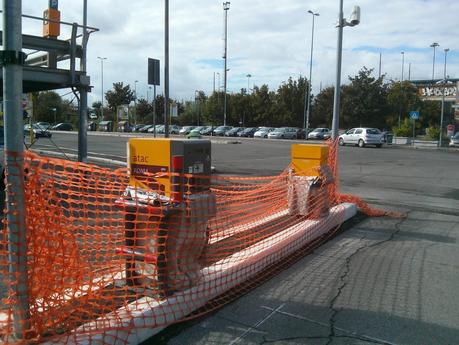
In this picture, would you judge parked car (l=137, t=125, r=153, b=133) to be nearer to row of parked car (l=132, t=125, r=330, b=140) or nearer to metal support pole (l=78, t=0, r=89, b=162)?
row of parked car (l=132, t=125, r=330, b=140)

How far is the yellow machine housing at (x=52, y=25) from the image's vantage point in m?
10.5

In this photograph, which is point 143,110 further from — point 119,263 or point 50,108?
point 119,263

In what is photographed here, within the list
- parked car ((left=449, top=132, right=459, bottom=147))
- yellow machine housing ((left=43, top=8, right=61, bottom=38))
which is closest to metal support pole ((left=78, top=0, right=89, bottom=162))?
yellow machine housing ((left=43, top=8, right=61, bottom=38))

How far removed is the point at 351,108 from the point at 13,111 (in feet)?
198

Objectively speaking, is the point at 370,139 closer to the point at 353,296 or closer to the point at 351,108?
the point at 351,108

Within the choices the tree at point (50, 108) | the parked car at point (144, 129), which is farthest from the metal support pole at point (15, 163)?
the parked car at point (144, 129)

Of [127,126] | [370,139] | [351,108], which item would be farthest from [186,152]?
[127,126]

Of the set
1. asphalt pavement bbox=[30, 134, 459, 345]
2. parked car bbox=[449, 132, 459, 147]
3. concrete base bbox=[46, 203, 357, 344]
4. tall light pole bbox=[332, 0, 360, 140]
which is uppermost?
tall light pole bbox=[332, 0, 360, 140]

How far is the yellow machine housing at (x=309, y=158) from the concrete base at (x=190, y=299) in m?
1.20

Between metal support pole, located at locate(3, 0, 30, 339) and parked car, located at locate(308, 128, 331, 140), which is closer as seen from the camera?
metal support pole, located at locate(3, 0, 30, 339)

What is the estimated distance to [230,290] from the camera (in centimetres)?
460

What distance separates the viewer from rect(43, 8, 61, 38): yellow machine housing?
34.4 ft

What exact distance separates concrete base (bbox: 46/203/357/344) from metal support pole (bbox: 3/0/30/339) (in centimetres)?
46

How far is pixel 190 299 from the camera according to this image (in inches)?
159
